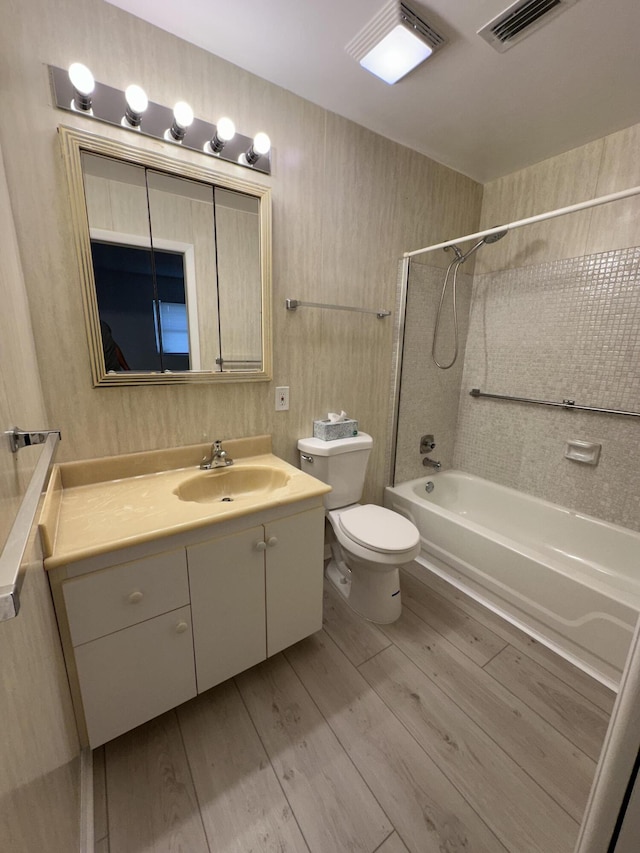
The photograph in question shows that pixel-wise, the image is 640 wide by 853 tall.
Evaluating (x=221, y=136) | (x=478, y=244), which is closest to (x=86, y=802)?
(x=221, y=136)

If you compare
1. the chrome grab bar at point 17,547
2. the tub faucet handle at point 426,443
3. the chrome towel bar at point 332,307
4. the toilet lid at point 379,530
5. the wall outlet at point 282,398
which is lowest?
the toilet lid at point 379,530

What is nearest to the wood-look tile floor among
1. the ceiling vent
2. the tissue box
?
the tissue box

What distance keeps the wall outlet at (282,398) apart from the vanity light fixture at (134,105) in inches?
43.4

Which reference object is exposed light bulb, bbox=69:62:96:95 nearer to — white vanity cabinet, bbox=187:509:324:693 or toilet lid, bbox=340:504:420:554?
white vanity cabinet, bbox=187:509:324:693

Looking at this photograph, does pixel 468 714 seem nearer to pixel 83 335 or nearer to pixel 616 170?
pixel 83 335

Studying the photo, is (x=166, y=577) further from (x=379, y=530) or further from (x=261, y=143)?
(x=261, y=143)

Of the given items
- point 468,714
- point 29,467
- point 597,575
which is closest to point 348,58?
point 29,467

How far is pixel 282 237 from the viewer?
1.59 meters

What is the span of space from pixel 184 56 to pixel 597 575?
9.78 feet

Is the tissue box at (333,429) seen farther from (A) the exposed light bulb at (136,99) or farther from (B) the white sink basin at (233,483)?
(A) the exposed light bulb at (136,99)

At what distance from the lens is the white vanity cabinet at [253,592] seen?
44.4 inches

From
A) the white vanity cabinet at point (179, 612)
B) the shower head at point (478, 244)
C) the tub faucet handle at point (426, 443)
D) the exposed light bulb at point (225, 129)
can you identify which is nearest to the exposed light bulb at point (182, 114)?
the exposed light bulb at point (225, 129)

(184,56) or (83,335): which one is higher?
(184,56)

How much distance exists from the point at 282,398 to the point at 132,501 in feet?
2.71
